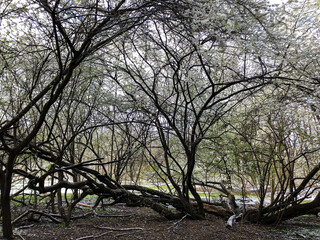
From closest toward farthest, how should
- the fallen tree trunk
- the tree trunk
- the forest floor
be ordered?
the tree trunk, the forest floor, the fallen tree trunk

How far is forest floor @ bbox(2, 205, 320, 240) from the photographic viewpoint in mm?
3665

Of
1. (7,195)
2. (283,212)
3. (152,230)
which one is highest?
(7,195)

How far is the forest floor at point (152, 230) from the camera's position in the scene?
3.67 meters

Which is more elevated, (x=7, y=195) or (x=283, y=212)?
(x=7, y=195)

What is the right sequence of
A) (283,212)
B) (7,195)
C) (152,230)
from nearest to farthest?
(7,195) < (152,230) < (283,212)

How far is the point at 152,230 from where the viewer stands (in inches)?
156

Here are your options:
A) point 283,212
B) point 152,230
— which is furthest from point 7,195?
point 283,212

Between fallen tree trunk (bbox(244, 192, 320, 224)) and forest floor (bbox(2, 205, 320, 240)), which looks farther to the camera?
fallen tree trunk (bbox(244, 192, 320, 224))

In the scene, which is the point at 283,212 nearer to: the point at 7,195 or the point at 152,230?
the point at 152,230

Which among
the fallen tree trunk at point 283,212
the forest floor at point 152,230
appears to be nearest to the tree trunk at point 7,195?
the forest floor at point 152,230

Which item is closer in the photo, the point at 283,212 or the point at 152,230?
the point at 152,230

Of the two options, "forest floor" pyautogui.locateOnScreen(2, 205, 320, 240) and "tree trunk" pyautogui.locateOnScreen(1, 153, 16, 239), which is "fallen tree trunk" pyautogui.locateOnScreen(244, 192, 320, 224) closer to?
"forest floor" pyautogui.locateOnScreen(2, 205, 320, 240)

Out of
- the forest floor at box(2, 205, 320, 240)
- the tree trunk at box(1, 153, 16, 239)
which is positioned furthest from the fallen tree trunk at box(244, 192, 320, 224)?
the tree trunk at box(1, 153, 16, 239)

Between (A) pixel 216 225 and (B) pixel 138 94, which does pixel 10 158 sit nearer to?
(B) pixel 138 94
